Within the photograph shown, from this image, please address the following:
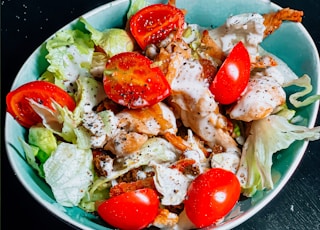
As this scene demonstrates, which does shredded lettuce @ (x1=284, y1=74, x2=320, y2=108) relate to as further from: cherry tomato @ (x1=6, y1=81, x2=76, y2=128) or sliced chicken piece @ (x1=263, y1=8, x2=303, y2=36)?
cherry tomato @ (x1=6, y1=81, x2=76, y2=128)

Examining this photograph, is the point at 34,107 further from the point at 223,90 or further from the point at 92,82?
the point at 223,90

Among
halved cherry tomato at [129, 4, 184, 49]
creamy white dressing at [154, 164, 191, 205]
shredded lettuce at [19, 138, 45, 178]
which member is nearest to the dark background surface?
shredded lettuce at [19, 138, 45, 178]

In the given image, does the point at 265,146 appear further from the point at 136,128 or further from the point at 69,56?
the point at 69,56

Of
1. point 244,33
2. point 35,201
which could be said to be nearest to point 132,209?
point 35,201

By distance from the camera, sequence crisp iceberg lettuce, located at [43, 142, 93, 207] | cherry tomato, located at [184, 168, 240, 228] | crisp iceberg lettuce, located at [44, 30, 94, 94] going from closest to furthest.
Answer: cherry tomato, located at [184, 168, 240, 228] < crisp iceberg lettuce, located at [43, 142, 93, 207] < crisp iceberg lettuce, located at [44, 30, 94, 94]

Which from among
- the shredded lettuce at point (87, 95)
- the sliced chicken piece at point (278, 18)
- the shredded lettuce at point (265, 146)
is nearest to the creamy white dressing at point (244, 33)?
the sliced chicken piece at point (278, 18)
